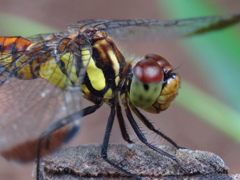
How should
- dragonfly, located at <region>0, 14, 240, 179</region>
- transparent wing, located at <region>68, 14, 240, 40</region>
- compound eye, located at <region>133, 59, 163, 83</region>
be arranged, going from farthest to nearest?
transparent wing, located at <region>68, 14, 240, 40</region>
compound eye, located at <region>133, 59, 163, 83</region>
dragonfly, located at <region>0, 14, 240, 179</region>

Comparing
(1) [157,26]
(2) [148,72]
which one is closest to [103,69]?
(2) [148,72]

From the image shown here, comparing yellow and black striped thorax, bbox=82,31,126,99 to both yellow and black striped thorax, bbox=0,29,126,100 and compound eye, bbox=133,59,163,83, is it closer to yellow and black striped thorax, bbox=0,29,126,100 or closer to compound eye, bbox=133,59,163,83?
yellow and black striped thorax, bbox=0,29,126,100

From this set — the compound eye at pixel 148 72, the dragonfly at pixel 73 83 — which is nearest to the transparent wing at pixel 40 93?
the dragonfly at pixel 73 83

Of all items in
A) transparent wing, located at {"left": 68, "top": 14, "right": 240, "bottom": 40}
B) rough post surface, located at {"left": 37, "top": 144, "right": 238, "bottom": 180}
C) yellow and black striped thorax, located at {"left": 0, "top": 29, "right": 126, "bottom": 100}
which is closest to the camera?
rough post surface, located at {"left": 37, "top": 144, "right": 238, "bottom": 180}

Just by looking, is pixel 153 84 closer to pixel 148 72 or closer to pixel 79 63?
pixel 148 72

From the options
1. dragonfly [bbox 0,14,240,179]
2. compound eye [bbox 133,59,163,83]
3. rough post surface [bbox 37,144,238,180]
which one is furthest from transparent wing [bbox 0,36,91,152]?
compound eye [bbox 133,59,163,83]

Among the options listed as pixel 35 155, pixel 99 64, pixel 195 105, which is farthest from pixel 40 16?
pixel 35 155

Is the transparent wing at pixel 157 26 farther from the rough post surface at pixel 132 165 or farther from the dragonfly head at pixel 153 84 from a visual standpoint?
the rough post surface at pixel 132 165

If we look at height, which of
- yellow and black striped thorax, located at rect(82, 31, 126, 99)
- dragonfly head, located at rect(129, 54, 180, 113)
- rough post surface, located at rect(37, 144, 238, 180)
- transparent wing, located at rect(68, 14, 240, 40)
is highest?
transparent wing, located at rect(68, 14, 240, 40)
